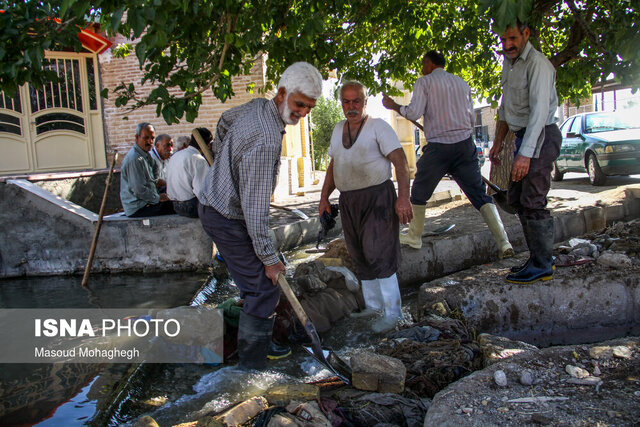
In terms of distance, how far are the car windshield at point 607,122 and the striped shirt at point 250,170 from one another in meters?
11.3

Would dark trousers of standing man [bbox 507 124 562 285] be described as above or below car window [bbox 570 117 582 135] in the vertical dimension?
below

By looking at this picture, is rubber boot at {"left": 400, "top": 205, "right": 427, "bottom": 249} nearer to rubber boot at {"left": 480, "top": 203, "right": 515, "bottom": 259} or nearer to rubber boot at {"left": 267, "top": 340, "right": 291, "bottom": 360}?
rubber boot at {"left": 480, "top": 203, "right": 515, "bottom": 259}

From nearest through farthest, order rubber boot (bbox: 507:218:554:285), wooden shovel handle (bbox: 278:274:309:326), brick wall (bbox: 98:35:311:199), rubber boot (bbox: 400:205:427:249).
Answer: wooden shovel handle (bbox: 278:274:309:326) < rubber boot (bbox: 507:218:554:285) < rubber boot (bbox: 400:205:427:249) < brick wall (bbox: 98:35:311:199)

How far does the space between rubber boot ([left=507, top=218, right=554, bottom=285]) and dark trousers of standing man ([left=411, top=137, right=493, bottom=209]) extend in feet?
3.01

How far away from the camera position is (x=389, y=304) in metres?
4.19

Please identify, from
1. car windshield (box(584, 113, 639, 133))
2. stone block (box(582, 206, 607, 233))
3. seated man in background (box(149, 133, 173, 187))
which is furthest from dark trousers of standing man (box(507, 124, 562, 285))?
car windshield (box(584, 113, 639, 133))

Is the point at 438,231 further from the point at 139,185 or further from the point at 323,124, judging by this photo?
the point at 323,124

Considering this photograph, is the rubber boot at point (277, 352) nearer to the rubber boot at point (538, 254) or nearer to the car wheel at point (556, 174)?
the rubber boot at point (538, 254)

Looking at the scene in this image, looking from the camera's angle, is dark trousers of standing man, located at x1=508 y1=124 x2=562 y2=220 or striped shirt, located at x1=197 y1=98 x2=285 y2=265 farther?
dark trousers of standing man, located at x1=508 y1=124 x2=562 y2=220

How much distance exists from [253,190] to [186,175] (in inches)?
147

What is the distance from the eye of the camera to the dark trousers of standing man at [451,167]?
4.76 m

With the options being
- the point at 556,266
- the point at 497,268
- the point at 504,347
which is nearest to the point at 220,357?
the point at 504,347

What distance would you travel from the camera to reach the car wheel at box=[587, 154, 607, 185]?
11.4m

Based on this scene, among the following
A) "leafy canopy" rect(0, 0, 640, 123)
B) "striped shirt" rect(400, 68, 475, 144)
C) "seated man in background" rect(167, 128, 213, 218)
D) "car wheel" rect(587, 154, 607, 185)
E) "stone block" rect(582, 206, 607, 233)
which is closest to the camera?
"leafy canopy" rect(0, 0, 640, 123)
